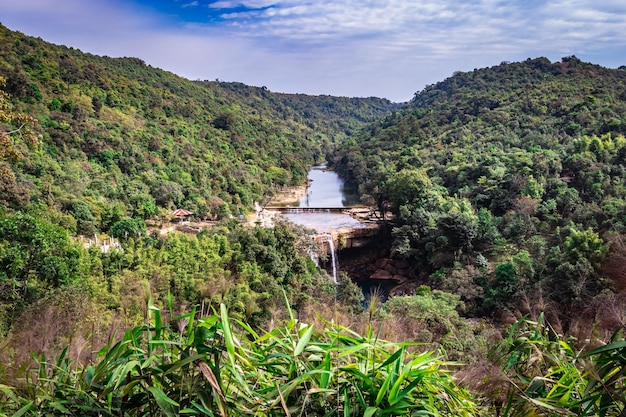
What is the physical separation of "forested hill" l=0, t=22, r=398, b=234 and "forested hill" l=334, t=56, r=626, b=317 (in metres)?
8.81

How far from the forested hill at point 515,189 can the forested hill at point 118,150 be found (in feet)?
28.9

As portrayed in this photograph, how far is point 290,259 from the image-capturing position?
14.0 meters

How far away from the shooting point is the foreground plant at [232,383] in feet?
5.34

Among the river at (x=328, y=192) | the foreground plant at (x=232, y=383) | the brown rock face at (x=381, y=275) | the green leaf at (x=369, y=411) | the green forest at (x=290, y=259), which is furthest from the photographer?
the river at (x=328, y=192)

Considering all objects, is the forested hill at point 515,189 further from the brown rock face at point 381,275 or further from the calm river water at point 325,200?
the calm river water at point 325,200

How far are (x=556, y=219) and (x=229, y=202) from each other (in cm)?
1614

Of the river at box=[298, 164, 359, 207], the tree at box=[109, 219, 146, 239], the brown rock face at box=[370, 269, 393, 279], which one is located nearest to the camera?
the tree at box=[109, 219, 146, 239]

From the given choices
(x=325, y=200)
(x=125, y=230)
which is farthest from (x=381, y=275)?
(x=325, y=200)

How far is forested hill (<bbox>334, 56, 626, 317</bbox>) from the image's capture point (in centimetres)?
1235

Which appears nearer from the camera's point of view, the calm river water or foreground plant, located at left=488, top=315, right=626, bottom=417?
foreground plant, located at left=488, top=315, right=626, bottom=417

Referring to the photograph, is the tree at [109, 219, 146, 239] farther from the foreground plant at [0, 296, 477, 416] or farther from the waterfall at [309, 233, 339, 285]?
the foreground plant at [0, 296, 477, 416]

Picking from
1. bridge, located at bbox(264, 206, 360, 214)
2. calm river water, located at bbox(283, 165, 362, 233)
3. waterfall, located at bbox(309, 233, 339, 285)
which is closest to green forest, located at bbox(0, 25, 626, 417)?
waterfall, located at bbox(309, 233, 339, 285)

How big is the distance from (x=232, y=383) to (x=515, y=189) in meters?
20.5

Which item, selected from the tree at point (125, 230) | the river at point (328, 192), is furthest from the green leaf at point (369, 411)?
the river at point (328, 192)
